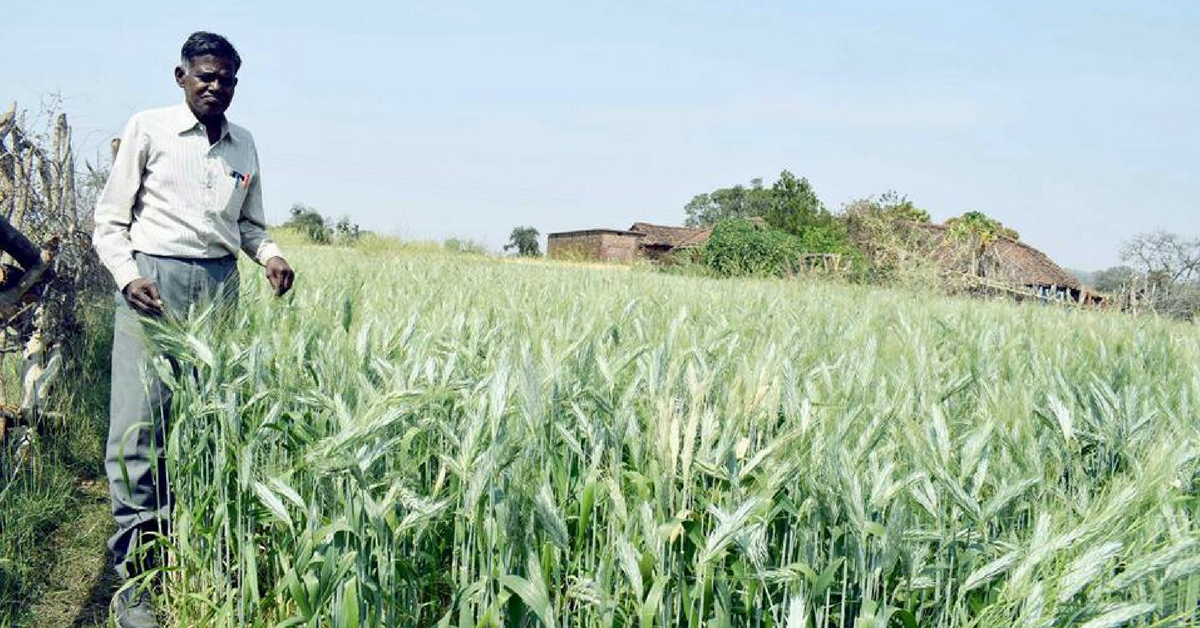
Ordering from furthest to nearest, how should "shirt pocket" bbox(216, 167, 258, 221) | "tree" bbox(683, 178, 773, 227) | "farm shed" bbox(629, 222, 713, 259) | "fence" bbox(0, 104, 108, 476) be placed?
1. "tree" bbox(683, 178, 773, 227)
2. "farm shed" bbox(629, 222, 713, 259)
3. "fence" bbox(0, 104, 108, 476)
4. "shirt pocket" bbox(216, 167, 258, 221)

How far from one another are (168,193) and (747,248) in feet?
71.6

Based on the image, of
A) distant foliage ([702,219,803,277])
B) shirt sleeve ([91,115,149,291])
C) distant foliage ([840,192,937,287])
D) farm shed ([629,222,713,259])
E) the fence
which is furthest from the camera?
farm shed ([629,222,713,259])

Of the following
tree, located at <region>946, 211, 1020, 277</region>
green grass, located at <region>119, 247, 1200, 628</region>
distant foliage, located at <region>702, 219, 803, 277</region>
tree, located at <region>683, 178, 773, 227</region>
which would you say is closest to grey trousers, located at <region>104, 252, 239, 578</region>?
green grass, located at <region>119, 247, 1200, 628</region>

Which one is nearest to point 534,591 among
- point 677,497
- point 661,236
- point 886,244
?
point 677,497

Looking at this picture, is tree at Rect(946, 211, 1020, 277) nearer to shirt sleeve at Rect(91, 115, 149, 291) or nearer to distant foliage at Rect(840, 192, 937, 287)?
distant foliage at Rect(840, 192, 937, 287)

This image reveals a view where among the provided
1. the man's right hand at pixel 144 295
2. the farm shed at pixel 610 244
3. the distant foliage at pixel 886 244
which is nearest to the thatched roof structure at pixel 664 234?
the farm shed at pixel 610 244

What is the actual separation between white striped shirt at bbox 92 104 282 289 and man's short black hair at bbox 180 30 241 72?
Result: 0.20 m

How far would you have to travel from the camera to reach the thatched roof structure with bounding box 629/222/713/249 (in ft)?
170

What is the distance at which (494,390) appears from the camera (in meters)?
1.73

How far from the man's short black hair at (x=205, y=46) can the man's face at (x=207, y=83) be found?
1cm

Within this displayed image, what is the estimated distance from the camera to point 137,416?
2.96m

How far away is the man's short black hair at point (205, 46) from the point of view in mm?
3107

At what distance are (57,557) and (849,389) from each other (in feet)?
10.5

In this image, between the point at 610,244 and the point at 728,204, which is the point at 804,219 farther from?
the point at 728,204
